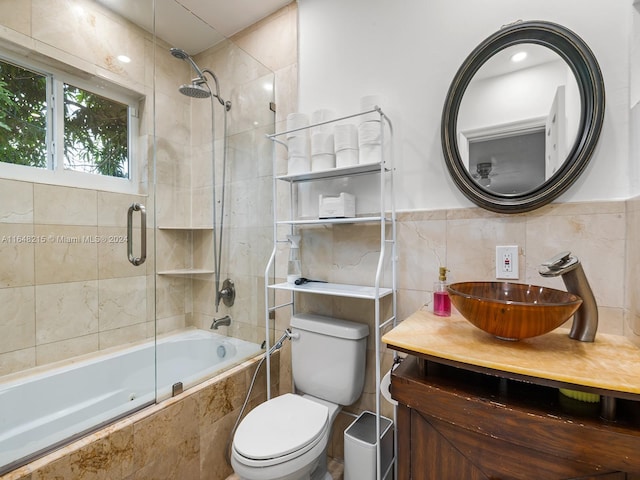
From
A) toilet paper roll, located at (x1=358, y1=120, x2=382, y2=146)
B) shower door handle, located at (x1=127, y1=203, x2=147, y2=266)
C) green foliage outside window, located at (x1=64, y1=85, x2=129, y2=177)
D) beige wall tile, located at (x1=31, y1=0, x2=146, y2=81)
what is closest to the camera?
toilet paper roll, located at (x1=358, y1=120, x2=382, y2=146)

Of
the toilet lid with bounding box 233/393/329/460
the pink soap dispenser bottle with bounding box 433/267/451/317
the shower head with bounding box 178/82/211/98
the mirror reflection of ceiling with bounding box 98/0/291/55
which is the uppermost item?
the mirror reflection of ceiling with bounding box 98/0/291/55

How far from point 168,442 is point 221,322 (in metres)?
0.83

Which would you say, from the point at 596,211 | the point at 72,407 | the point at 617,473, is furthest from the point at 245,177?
the point at 617,473

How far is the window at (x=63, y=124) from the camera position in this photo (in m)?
1.54

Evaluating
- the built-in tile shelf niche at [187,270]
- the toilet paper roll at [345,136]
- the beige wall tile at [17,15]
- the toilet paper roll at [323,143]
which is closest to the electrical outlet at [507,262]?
the toilet paper roll at [345,136]

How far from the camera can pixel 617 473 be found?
67cm

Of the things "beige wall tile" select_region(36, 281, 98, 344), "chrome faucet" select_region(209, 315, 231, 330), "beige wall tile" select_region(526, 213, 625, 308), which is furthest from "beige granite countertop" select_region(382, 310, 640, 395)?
"beige wall tile" select_region(36, 281, 98, 344)

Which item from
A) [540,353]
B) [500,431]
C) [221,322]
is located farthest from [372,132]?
[221,322]

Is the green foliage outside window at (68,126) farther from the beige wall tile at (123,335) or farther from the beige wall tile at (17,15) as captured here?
the beige wall tile at (123,335)

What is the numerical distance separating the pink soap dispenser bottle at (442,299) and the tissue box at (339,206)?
0.51 metres

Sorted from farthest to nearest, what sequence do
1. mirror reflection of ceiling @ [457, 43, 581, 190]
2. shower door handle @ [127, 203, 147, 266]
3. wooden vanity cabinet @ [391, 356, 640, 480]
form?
1. shower door handle @ [127, 203, 147, 266]
2. mirror reflection of ceiling @ [457, 43, 581, 190]
3. wooden vanity cabinet @ [391, 356, 640, 480]

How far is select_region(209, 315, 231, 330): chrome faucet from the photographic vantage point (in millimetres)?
2026

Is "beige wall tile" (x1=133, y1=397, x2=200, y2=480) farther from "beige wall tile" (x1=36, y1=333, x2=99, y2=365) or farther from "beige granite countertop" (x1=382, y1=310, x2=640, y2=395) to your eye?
"beige granite countertop" (x1=382, y1=310, x2=640, y2=395)

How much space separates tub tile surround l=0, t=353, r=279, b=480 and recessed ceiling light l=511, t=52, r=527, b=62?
192 centimetres
